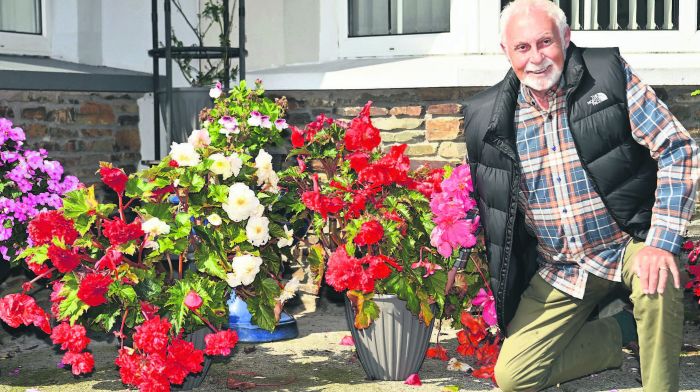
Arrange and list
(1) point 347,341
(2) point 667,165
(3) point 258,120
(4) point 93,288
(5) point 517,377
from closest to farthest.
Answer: (2) point 667,165 < (4) point 93,288 < (5) point 517,377 < (1) point 347,341 < (3) point 258,120

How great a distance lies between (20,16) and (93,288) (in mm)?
3339

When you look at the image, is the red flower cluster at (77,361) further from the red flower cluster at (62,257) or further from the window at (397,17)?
the window at (397,17)

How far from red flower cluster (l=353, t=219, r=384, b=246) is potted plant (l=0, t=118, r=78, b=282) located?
1648mm

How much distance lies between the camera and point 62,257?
4207 millimetres

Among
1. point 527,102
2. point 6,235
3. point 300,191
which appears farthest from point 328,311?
point 527,102

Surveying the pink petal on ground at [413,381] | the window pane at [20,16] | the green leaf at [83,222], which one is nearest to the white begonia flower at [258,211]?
the green leaf at [83,222]

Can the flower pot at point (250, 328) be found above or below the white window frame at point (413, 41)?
below

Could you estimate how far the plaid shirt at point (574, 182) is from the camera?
3.77 m

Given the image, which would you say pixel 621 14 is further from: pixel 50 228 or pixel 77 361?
pixel 77 361

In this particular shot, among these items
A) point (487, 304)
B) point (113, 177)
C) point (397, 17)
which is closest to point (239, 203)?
point (113, 177)

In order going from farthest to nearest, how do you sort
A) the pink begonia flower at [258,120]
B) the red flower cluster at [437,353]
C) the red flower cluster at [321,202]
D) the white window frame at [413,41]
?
the white window frame at [413,41], the pink begonia flower at [258,120], the red flower cluster at [437,353], the red flower cluster at [321,202]

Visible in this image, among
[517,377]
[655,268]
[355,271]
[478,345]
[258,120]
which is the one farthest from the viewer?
[258,120]

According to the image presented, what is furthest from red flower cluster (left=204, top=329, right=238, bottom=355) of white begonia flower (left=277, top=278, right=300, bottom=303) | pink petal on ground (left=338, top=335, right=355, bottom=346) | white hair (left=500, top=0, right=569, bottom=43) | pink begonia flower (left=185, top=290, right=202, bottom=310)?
white hair (left=500, top=0, right=569, bottom=43)

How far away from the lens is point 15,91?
629 cm
